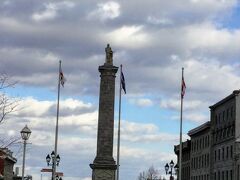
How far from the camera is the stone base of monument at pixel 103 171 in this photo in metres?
75.6

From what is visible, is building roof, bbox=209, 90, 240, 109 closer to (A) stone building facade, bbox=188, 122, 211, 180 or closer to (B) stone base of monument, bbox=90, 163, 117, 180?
(A) stone building facade, bbox=188, 122, 211, 180

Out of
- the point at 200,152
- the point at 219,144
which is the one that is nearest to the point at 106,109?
the point at 219,144

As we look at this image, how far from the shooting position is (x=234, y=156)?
90.3 m

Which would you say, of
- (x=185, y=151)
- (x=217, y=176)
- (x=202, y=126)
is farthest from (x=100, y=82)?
(x=185, y=151)

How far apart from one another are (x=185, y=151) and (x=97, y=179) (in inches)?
2308

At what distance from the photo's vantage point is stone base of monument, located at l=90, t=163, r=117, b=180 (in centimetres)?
7556

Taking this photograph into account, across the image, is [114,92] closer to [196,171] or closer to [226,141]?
[226,141]

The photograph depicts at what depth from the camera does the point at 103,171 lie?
75.9 m

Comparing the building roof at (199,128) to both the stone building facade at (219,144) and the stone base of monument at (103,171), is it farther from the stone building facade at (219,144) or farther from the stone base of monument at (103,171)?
the stone base of monument at (103,171)

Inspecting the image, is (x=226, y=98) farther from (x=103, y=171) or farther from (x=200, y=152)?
(x=103, y=171)

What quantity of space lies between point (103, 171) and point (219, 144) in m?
33.2

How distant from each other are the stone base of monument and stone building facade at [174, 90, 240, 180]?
21.8m

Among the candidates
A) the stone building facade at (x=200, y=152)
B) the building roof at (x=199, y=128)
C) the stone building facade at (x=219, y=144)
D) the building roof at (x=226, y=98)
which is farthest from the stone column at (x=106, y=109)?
the building roof at (x=199, y=128)

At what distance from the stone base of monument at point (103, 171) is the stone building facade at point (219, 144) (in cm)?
2184
